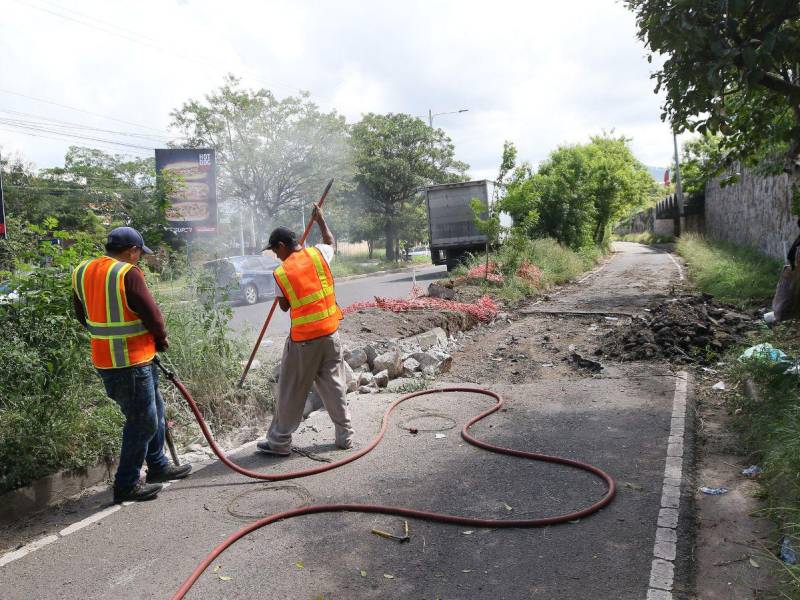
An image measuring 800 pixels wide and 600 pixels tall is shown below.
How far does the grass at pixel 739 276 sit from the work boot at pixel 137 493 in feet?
34.4

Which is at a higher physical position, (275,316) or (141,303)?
(141,303)

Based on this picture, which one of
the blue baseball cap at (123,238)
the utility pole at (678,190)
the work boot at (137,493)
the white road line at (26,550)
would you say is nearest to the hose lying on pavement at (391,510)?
the work boot at (137,493)

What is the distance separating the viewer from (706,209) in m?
32.2

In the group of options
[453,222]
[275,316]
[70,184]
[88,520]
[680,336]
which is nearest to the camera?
[88,520]

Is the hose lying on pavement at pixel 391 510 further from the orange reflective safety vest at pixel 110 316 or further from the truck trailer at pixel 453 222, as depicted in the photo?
the truck trailer at pixel 453 222

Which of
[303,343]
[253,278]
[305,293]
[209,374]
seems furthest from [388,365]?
[253,278]

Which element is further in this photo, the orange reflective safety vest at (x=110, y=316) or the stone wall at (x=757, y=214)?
the stone wall at (x=757, y=214)

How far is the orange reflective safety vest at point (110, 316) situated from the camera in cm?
401

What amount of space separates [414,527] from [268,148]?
85.9 feet

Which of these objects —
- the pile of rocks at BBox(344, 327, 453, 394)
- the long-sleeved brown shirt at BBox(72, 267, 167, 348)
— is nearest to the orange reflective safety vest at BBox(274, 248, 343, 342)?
the long-sleeved brown shirt at BBox(72, 267, 167, 348)

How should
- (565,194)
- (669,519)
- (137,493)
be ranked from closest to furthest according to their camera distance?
(669,519) < (137,493) < (565,194)

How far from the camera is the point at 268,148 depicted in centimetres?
2758

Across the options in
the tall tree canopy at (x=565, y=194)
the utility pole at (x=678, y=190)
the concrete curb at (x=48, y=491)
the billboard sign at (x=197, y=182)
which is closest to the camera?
the concrete curb at (x=48, y=491)

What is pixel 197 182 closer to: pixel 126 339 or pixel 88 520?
pixel 126 339
